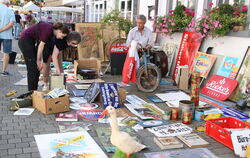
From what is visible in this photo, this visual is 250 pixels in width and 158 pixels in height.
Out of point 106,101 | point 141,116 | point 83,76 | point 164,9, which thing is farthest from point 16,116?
point 164,9

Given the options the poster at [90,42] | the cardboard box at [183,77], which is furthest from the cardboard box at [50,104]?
the poster at [90,42]

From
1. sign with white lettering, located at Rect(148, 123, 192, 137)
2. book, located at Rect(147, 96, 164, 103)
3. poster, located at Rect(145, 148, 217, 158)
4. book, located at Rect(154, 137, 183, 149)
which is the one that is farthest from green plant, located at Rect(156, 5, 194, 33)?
poster, located at Rect(145, 148, 217, 158)

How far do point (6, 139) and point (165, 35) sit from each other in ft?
17.8

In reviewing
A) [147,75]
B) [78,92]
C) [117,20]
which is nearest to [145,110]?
[147,75]

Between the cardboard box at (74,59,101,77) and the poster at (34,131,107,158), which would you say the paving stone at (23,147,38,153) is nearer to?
the poster at (34,131,107,158)

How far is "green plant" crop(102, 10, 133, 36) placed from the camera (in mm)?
8117

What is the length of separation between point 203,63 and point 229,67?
750 millimetres

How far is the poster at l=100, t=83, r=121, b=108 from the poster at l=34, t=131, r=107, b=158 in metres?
1.05

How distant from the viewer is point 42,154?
2.90m

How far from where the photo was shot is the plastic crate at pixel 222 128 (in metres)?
3.33

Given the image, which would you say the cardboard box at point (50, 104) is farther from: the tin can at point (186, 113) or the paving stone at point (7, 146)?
the tin can at point (186, 113)

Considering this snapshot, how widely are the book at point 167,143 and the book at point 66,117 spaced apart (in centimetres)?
124

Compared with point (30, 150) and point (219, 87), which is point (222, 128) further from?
point (219, 87)

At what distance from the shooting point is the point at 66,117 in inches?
159
